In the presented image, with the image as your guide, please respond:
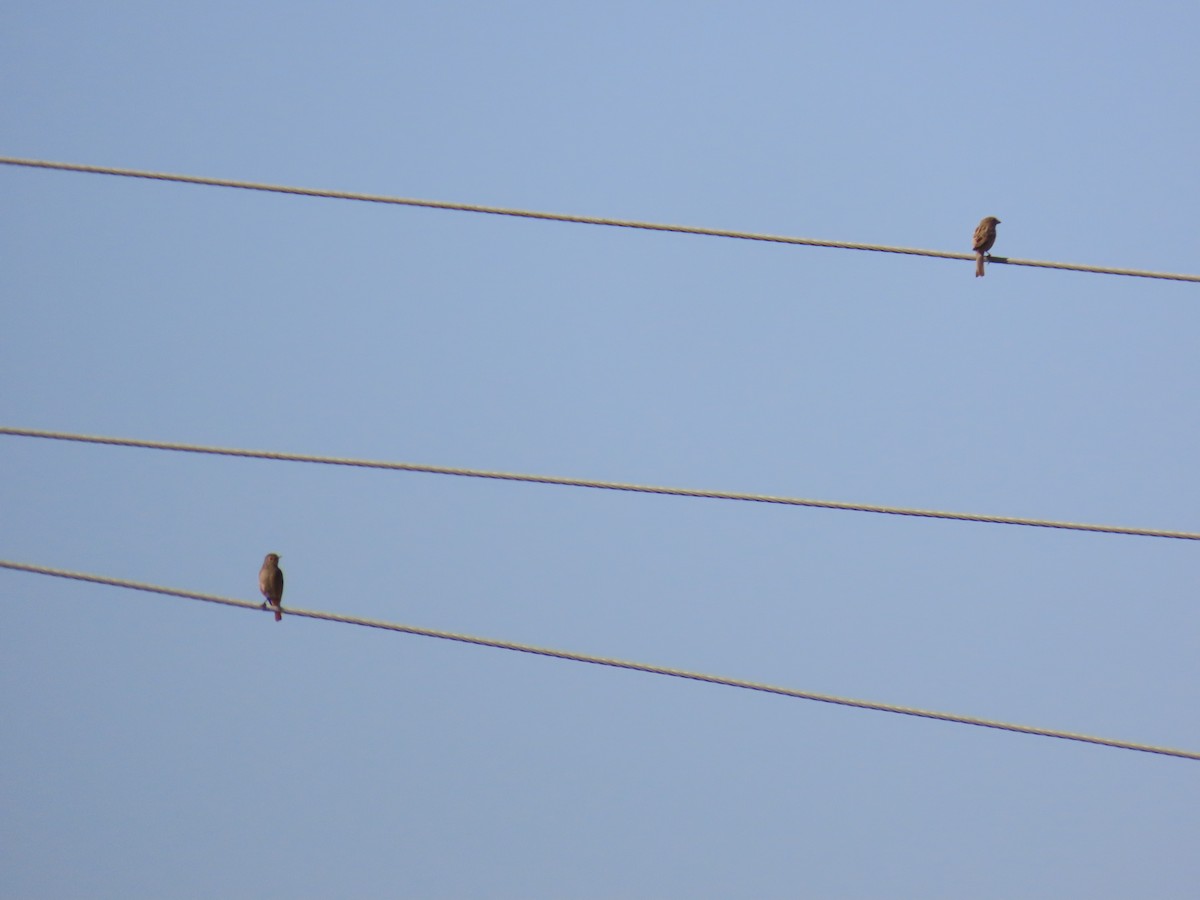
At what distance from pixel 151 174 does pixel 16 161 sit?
2.61 feet

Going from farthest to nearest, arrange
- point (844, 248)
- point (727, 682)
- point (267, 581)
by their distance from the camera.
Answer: point (267, 581)
point (844, 248)
point (727, 682)

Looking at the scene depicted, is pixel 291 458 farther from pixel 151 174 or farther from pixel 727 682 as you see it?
pixel 727 682

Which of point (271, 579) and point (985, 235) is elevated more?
point (985, 235)

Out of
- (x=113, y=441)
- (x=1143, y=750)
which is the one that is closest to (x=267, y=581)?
(x=113, y=441)

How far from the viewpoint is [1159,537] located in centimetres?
1179

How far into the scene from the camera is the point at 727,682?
453 inches

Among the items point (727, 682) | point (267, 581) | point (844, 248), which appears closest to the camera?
point (727, 682)

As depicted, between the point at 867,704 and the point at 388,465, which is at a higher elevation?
the point at 388,465

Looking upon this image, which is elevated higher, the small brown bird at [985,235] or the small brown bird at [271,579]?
the small brown bird at [985,235]

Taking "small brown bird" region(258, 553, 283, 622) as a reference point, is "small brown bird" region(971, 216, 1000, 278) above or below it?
above

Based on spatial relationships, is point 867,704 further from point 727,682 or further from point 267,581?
point 267,581

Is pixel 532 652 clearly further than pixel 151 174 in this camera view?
No

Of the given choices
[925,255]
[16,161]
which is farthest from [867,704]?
[16,161]

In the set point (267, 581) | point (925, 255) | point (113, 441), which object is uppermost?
point (925, 255)
